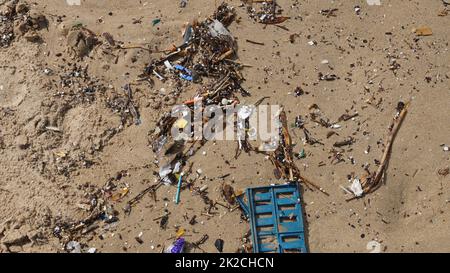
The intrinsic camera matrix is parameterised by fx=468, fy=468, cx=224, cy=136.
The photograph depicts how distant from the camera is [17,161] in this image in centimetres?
470

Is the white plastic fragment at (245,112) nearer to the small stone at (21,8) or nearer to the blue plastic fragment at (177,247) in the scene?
the blue plastic fragment at (177,247)

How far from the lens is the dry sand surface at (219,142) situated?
4598 mm

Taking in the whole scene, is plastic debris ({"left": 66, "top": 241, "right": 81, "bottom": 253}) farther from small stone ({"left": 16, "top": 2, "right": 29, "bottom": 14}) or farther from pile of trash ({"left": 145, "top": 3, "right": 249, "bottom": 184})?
small stone ({"left": 16, "top": 2, "right": 29, "bottom": 14})

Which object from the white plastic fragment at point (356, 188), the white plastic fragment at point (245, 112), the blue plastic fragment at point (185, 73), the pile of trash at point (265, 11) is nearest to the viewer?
the white plastic fragment at point (356, 188)

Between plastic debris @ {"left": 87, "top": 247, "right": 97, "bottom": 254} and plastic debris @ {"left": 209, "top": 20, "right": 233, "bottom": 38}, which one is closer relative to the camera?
plastic debris @ {"left": 87, "top": 247, "right": 97, "bottom": 254}

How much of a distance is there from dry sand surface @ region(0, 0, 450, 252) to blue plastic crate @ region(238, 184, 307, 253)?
0.11 metres

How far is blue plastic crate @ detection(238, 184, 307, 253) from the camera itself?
4.56 meters

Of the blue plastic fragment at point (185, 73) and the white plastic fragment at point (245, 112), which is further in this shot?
the blue plastic fragment at point (185, 73)

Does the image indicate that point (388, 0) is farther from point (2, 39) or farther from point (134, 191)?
point (2, 39)

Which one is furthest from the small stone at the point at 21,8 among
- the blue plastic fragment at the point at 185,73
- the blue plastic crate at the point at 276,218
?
the blue plastic crate at the point at 276,218

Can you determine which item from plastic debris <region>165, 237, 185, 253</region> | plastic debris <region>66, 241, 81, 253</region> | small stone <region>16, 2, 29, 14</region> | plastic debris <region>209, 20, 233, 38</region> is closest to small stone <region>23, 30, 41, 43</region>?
small stone <region>16, 2, 29, 14</region>

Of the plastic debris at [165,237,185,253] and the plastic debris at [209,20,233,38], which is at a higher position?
the plastic debris at [209,20,233,38]

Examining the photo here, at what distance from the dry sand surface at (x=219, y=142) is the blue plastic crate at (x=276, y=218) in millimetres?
109
